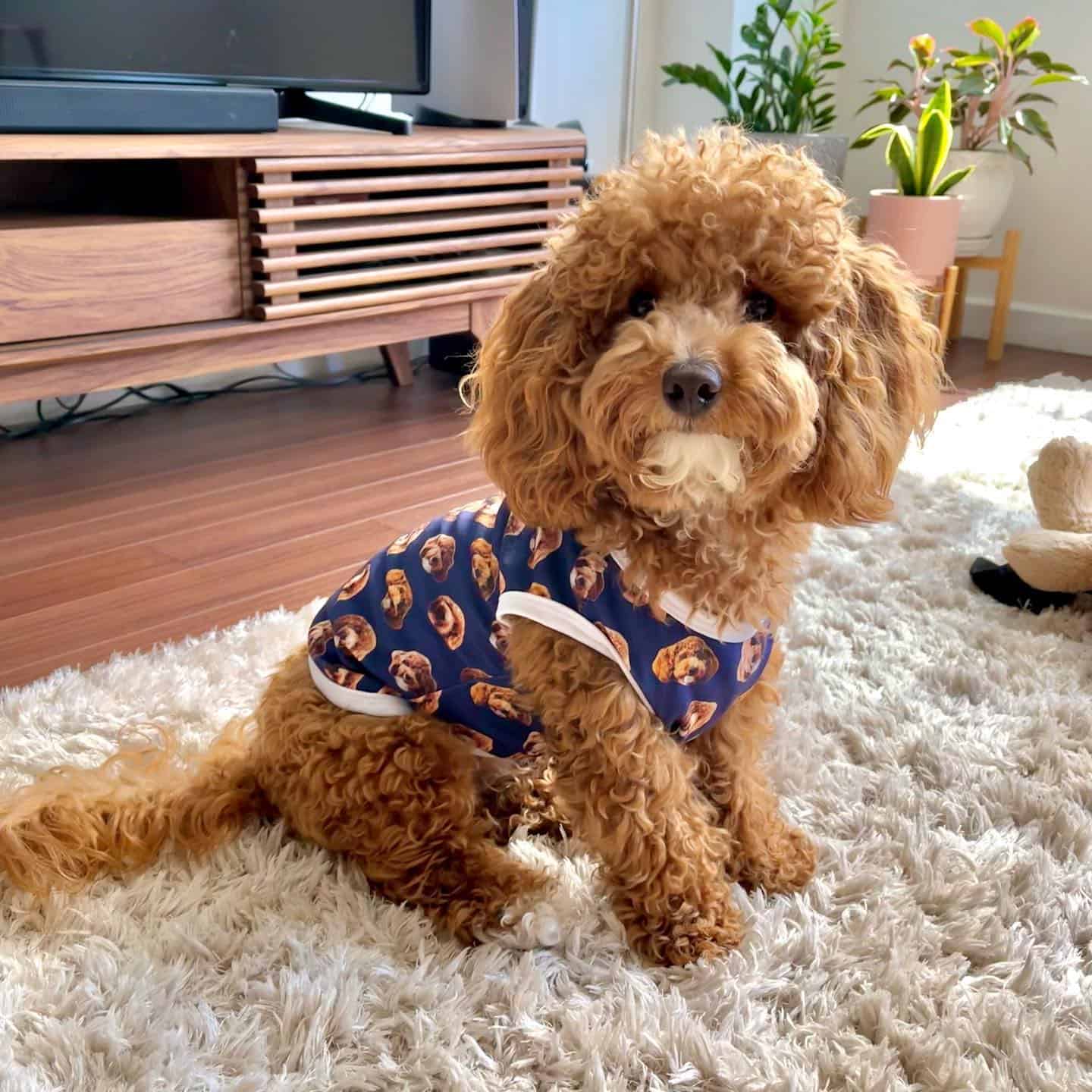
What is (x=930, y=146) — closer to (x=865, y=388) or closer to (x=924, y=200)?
(x=924, y=200)

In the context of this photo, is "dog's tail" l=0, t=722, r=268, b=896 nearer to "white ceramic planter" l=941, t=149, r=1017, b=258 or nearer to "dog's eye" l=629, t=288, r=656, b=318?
"dog's eye" l=629, t=288, r=656, b=318

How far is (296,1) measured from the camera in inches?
104

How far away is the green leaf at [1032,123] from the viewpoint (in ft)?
12.3

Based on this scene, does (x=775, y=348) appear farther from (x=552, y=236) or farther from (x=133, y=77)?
(x=133, y=77)

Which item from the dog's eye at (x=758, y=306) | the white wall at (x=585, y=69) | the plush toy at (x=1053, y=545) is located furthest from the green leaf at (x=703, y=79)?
the dog's eye at (x=758, y=306)

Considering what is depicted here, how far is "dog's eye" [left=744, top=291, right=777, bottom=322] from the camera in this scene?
103cm

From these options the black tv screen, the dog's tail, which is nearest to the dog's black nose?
the dog's tail

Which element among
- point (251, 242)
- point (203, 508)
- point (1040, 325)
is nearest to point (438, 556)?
point (203, 508)

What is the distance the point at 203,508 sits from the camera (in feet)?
7.72

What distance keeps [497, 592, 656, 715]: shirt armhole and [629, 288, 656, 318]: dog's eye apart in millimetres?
283

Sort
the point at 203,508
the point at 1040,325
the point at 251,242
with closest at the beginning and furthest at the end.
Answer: the point at 203,508, the point at 251,242, the point at 1040,325

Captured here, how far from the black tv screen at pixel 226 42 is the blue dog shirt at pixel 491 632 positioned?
169cm

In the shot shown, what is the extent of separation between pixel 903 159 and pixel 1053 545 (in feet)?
6.93

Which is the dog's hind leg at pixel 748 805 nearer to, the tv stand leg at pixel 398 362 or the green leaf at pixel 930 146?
the tv stand leg at pixel 398 362
